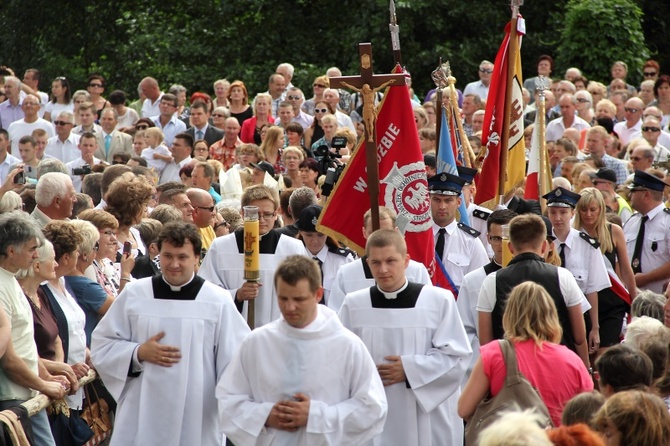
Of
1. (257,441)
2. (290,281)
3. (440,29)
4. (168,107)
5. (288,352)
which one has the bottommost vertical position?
(257,441)

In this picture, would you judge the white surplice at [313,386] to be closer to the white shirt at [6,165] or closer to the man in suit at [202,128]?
the white shirt at [6,165]

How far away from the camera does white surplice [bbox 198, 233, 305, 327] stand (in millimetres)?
8836

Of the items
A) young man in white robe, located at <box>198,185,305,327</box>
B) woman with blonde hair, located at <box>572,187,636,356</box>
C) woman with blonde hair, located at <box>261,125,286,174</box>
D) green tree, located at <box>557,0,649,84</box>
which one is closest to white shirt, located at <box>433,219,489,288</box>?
woman with blonde hair, located at <box>572,187,636,356</box>

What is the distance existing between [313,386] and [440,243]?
12.6 feet

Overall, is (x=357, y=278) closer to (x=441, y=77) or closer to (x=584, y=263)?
(x=584, y=263)

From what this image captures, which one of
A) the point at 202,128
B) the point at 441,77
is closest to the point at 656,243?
the point at 441,77

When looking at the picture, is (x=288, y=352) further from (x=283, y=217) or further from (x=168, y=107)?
(x=168, y=107)

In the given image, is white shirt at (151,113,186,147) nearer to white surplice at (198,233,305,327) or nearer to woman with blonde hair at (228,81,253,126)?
woman with blonde hair at (228,81,253,126)

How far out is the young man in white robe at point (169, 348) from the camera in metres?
7.03

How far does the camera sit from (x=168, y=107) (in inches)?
699

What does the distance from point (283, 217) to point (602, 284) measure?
3002mm

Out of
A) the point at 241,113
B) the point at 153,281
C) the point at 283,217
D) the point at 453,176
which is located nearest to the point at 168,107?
the point at 241,113

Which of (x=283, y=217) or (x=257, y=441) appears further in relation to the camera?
(x=283, y=217)

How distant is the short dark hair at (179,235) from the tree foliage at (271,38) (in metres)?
16.6
